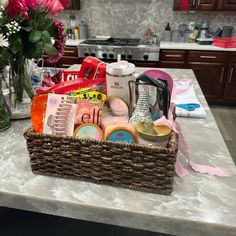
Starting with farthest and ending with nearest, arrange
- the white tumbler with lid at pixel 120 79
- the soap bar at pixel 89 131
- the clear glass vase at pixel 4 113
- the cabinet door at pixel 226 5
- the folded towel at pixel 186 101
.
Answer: the cabinet door at pixel 226 5 → the folded towel at pixel 186 101 → the clear glass vase at pixel 4 113 → the white tumbler with lid at pixel 120 79 → the soap bar at pixel 89 131

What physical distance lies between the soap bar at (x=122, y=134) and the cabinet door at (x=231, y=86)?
2.96 meters

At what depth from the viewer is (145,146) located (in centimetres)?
63

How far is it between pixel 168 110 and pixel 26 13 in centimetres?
57

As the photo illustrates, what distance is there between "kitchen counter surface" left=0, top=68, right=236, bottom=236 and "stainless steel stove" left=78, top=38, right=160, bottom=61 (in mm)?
2534

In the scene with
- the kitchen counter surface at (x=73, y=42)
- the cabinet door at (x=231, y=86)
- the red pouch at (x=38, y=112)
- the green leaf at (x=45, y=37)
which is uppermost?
the green leaf at (x=45, y=37)

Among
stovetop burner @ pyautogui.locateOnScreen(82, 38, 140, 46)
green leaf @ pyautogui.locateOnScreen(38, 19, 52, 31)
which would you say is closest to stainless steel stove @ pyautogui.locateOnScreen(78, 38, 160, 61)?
stovetop burner @ pyautogui.locateOnScreen(82, 38, 140, 46)

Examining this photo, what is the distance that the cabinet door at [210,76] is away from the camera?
321 cm

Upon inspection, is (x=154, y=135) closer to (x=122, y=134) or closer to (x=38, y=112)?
(x=122, y=134)

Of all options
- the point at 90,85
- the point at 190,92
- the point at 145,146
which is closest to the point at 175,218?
the point at 145,146

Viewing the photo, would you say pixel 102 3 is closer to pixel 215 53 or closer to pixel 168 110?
pixel 215 53

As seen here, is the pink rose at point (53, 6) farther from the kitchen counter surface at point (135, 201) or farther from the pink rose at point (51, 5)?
the kitchen counter surface at point (135, 201)

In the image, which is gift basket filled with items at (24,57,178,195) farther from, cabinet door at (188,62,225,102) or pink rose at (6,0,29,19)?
cabinet door at (188,62,225,102)

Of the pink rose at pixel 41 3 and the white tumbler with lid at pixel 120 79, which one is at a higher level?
the pink rose at pixel 41 3

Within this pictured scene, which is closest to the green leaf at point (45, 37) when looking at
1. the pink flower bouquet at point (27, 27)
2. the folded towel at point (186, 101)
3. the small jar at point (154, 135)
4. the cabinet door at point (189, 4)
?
the pink flower bouquet at point (27, 27)
